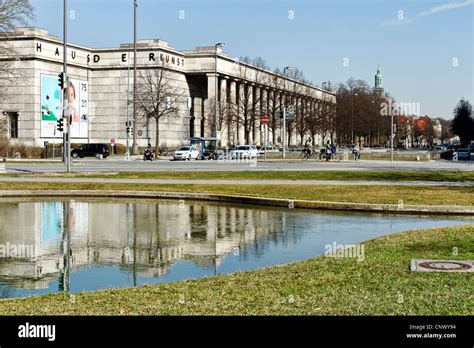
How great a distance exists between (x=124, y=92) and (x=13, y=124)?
1731 centimetres

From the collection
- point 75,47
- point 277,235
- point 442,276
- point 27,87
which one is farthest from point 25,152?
point 442,276

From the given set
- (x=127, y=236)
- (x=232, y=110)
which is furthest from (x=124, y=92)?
(x=127, y=236)

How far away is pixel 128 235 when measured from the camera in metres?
15.1

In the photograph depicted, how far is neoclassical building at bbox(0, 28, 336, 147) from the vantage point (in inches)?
3182

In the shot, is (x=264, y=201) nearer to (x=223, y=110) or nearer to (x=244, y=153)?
(x=244, y=153)

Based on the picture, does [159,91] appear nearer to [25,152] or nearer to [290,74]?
[25,152]

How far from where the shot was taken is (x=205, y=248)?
13477 mm

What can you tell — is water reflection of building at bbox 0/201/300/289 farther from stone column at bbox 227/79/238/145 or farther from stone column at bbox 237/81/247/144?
stone column at bbox 237/81/247/144

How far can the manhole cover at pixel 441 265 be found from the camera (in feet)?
32.1

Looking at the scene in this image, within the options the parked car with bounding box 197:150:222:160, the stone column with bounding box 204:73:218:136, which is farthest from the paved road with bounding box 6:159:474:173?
the stone column with bounding box 204:73:218:136

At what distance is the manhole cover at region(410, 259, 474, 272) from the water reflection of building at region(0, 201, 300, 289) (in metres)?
3.60

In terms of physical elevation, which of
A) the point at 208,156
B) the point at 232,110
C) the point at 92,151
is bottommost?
the point at 208,156

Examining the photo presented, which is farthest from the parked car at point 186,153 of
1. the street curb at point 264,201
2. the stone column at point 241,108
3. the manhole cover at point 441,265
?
the manhole cover at point 441,265
